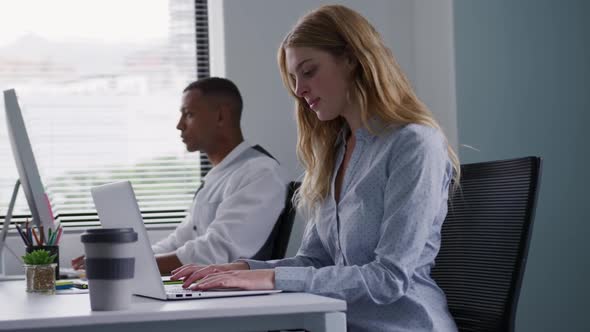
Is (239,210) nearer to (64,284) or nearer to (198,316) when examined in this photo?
(64,284)

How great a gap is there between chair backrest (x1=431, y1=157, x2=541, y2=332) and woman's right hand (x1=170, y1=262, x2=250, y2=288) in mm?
440

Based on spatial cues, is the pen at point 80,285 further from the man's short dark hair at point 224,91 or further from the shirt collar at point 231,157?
the man's short dark hair at point 224,91

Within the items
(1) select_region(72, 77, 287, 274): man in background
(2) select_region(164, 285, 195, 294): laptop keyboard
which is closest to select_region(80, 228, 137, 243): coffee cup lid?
(2) select_region(164, 285, 195, 294): laptop keyboard

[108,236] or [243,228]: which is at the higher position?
[108,236]

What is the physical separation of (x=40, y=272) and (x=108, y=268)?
2.08 feet

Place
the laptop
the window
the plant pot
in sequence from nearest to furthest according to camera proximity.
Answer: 1. the laptop
2. the plant pot
3. the window

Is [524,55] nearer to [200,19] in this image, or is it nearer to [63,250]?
[200,19]

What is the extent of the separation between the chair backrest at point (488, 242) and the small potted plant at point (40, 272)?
2.72ft

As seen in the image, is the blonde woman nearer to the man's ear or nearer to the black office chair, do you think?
the black office chair

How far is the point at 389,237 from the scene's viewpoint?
162 centimetres

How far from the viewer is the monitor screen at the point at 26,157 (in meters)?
2.31

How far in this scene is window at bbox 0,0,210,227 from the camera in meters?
3.70

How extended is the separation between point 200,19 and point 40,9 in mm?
699

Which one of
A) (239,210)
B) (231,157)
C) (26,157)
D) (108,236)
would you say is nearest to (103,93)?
(231,157)
